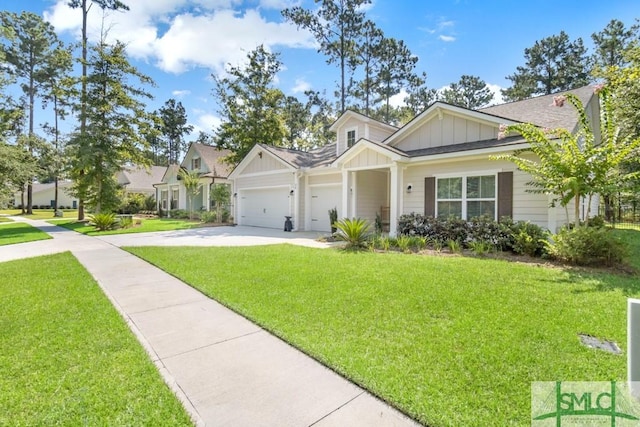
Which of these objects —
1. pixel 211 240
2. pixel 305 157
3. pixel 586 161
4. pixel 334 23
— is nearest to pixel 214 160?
pixel 305 157

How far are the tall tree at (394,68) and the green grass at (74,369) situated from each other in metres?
27.7

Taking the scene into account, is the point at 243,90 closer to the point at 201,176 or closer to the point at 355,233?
the point at 201,176

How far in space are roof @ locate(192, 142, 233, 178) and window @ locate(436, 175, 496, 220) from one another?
1881cm

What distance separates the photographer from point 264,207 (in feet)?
60.0

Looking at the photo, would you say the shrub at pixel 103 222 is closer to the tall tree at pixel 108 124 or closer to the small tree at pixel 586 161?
the tall tree at pixel 108 124

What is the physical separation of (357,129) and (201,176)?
1418 centimetres

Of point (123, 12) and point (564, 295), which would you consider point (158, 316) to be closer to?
point (564, 295)

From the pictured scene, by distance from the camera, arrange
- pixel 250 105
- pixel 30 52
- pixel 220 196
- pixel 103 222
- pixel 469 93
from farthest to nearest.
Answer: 1. pixel 469 93
2. pixel 30 52
3. pixel 250 105
4. pixel 220 196
5. pixel 103 222

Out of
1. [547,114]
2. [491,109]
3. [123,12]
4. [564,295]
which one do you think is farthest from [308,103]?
[564,295]

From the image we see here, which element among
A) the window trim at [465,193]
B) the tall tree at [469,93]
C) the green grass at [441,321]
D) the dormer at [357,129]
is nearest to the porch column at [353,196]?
the dormer at [357,129]

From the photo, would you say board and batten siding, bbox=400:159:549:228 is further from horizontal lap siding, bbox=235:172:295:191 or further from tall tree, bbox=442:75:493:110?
tall tree, bbox=442:75:493:110

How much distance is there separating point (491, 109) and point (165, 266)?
13.6m

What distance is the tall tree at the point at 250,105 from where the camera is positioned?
24.0 metres

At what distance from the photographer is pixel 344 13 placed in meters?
23.2
